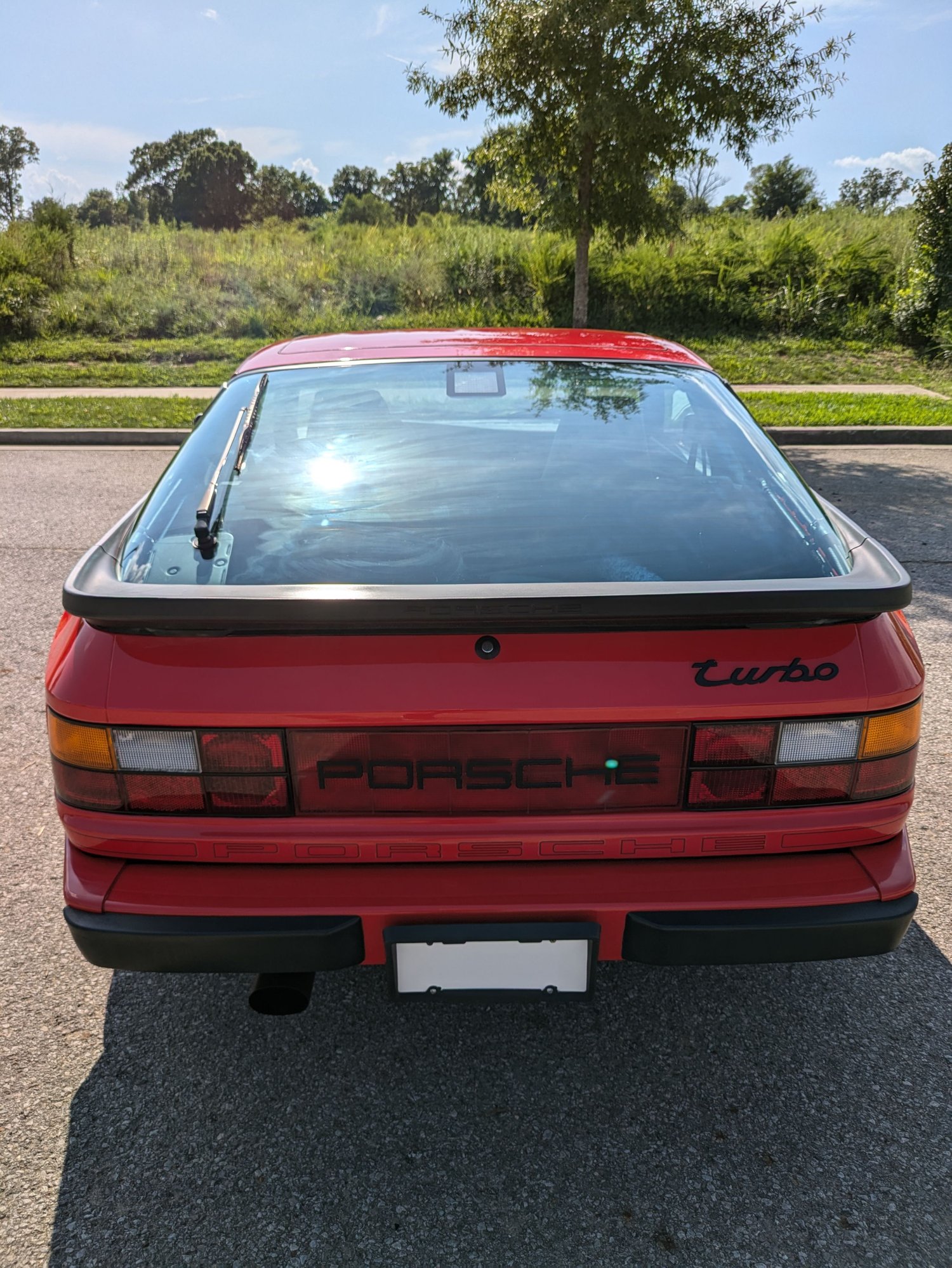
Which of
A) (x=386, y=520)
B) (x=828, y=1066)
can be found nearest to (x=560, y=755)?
(x=386, y=520)

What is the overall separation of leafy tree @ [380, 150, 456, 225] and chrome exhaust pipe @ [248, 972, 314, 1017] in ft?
237

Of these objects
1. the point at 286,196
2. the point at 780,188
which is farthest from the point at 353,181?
the point at 780,188

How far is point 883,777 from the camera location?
1.83 metres

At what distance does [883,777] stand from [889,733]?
0.31 ft

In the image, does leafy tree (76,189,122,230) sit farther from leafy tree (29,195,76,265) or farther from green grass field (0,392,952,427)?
green grass field (0,392,952,427)

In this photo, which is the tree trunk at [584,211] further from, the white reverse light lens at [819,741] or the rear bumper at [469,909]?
the rear bumper at [469,909]

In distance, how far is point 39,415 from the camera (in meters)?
10.3

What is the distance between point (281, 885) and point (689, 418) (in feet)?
5.55

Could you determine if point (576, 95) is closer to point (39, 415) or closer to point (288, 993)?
point (39, 415)

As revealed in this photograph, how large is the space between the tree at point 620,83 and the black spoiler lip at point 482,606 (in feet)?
24.6

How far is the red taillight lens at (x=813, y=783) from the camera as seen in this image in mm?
1787

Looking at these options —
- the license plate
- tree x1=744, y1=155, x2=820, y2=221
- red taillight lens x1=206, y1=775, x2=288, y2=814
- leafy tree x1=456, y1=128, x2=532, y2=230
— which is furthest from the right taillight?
tree x1=744, y1=155, x2=820, y2=221

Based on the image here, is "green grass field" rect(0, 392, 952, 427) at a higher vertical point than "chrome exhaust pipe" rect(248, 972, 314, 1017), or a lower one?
lower

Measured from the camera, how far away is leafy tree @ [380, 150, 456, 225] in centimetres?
6806
